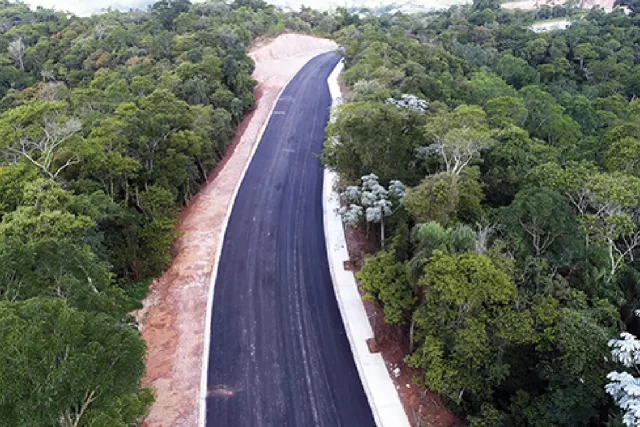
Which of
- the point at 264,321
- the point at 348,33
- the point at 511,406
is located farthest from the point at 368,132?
the point at 348,33

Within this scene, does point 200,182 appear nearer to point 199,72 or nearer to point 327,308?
point 199,72

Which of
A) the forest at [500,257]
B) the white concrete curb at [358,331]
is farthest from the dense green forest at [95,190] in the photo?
the forest at [500,257]

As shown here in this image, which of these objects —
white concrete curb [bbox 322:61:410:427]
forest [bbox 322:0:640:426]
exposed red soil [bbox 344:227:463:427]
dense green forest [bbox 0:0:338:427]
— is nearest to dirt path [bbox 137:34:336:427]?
dense green forest [bbox 0:0:338:427]

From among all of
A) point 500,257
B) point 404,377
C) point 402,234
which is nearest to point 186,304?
point 404,377

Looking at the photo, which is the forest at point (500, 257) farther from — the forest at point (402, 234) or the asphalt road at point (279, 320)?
the asphalt road at point (279, 320)

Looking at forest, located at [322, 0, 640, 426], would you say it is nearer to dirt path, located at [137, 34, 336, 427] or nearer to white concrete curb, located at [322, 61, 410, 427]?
white concrete curb, located at [322, 61, 410, 427]

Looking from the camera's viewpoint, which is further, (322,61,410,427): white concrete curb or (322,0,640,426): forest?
(322,61,410,427): white concrete curb

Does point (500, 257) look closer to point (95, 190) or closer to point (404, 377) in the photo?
point (404, 377)
